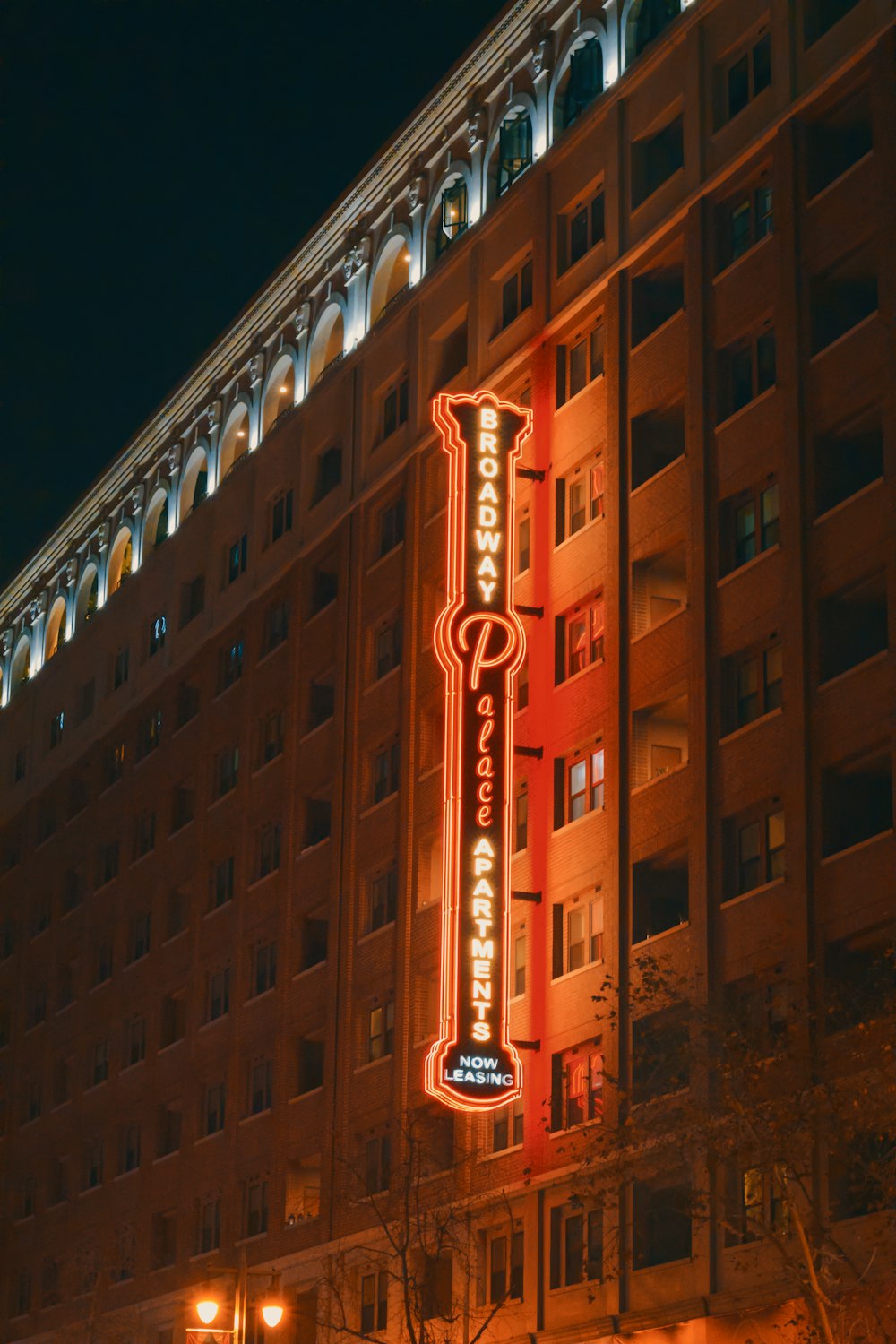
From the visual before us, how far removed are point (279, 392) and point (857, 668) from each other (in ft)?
120

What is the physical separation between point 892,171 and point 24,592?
2422 inches

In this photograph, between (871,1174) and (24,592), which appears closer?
(871,1174)

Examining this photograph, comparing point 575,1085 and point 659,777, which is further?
point 575,1085

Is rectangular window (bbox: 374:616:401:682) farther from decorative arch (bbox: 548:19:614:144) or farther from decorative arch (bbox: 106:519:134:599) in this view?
decorative arch (bbox: 106:519:134:599)

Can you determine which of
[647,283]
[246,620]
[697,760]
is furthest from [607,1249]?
[246,620]

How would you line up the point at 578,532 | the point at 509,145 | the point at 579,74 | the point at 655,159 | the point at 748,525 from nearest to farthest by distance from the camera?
1. the point at 748,525
2. the point at 578,532
3. the point at 655,159
4. the point at 579,74
5. the point at 509,145

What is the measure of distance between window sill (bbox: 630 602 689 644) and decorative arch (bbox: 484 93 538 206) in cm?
1689

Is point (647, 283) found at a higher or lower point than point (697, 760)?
higher

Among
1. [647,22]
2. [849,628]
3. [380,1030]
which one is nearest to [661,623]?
[849,628]

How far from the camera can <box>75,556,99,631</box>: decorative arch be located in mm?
92000

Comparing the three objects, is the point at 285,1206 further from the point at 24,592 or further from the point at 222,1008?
the point at 24,592

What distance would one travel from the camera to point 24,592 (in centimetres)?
10125

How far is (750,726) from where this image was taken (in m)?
47.6

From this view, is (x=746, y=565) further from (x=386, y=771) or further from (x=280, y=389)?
(x=280, y=389)
